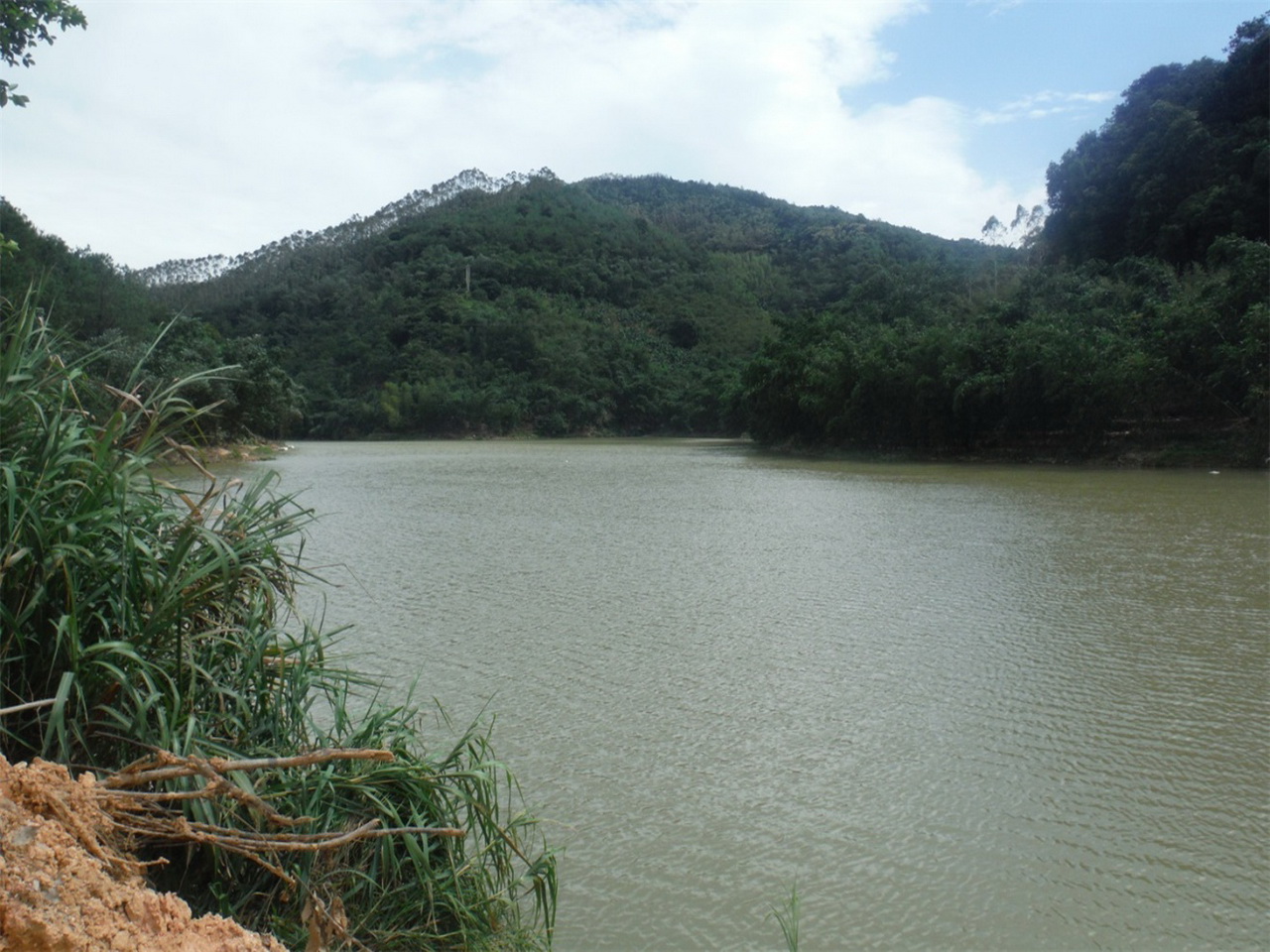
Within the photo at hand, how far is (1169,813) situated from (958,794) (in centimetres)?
59

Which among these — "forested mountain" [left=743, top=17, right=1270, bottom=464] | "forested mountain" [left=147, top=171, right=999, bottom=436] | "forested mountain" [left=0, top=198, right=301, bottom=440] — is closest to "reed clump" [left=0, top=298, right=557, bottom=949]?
"forested mountain" [left=743, top=17, right=1270, bottom=464]

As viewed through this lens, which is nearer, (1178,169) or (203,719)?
(203,719)

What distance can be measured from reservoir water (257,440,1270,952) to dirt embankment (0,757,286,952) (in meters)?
0.99

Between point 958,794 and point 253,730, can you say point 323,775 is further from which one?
point 958,794

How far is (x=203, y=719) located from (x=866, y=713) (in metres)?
2.52

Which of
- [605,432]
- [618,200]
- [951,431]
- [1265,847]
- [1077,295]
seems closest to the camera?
[1265,847]

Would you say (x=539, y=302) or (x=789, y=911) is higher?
(x=539, y=302)

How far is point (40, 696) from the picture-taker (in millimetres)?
2064

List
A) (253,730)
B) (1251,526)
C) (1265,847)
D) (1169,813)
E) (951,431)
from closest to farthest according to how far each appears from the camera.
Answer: (253,730)
(1265,847)
(1169,813)
(1251,526)
(951,431)

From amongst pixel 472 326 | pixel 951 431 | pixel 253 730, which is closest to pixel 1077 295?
pixel 951 431

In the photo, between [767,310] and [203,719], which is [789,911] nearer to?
[203,719]

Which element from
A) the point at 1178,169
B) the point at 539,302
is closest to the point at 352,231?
the point at 539,302

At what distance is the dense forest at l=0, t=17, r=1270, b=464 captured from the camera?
54.6ft

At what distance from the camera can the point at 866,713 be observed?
152 inches
